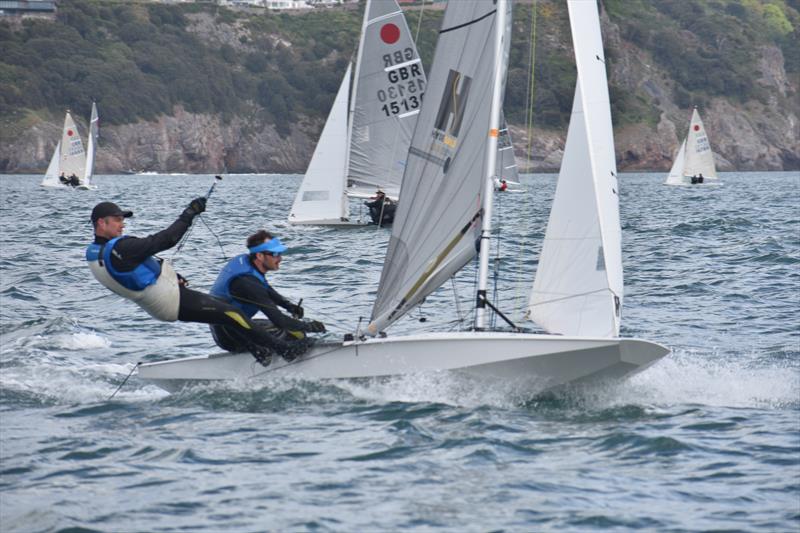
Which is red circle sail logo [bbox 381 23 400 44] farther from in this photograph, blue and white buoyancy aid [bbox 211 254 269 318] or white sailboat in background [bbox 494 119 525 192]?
blue and white buoyancy aid [bbox 211 254 269 318]

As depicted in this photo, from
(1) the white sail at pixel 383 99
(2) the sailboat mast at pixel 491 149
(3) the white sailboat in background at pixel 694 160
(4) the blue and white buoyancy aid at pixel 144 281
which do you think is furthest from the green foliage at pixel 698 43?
(4) the blue and white buoyancy aid at pixel 144 281

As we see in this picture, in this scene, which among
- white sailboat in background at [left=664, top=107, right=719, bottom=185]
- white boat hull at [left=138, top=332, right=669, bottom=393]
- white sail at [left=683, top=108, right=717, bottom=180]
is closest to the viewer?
white boat hull at [left=138, top=332, right=669, bottom=393]

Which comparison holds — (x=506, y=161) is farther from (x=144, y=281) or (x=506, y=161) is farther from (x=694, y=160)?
(x=144, y=281)

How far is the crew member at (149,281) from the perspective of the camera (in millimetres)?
8516

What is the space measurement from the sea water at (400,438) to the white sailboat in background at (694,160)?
4086 centimetres

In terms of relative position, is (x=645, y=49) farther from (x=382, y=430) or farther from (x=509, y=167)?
(x=382, y=430)

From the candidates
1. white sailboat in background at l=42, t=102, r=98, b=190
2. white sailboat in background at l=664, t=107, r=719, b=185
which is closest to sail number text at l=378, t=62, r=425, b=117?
white sailboat in background at l=42, t=102, r=98, b=190

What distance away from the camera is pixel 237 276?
8.89 metres

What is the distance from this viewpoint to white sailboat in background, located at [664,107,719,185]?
53281mm

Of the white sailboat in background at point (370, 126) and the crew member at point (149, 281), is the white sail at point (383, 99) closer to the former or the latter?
the white sailboat in background at point (370, 126)

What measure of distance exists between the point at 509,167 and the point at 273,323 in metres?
31.8

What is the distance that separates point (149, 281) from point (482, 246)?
242cm

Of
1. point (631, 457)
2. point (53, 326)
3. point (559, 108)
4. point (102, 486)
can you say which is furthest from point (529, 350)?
point (559, 108)

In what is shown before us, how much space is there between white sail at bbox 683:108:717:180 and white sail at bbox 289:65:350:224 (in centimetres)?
3151
